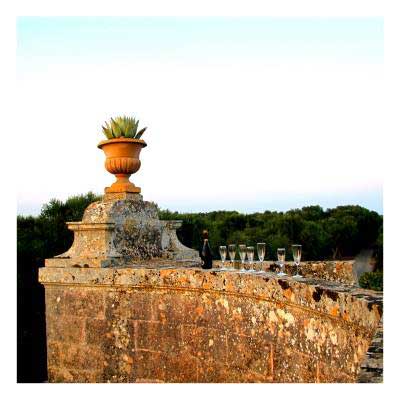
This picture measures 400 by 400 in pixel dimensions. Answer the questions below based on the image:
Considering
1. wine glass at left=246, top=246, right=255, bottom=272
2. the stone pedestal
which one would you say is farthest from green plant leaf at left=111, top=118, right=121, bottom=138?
wine glass at left=246, top=246, right=255, bottom=272

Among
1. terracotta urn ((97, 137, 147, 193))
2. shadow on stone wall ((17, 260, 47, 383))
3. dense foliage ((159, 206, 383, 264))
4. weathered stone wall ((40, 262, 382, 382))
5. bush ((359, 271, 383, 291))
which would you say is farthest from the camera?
dense foliage ((159, 206, 383, 264))

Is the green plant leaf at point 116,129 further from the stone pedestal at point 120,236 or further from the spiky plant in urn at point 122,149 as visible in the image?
the stone pedestal at point 120,236

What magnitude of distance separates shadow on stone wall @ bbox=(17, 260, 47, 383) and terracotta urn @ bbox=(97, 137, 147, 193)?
21.3 ft

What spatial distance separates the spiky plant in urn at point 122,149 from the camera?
702 cm

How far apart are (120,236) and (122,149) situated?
116 cm

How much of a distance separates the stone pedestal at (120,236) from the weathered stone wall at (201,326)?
248 mm

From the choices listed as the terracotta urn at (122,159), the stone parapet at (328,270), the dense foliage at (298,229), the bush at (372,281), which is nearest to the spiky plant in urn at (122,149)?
the terracotta urn at (122,159)

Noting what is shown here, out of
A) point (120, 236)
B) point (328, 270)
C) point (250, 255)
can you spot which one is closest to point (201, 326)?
point (250, 255)

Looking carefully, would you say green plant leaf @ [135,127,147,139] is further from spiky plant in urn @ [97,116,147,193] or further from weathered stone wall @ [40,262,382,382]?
weathered stone wall @ [40,262,382,382]

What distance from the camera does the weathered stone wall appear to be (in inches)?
150

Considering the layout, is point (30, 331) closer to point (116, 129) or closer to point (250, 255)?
point (116, 129)

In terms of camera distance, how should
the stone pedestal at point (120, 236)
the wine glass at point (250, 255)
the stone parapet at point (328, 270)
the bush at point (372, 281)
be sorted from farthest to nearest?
the bush at point (372, 281), the stone parapet at point (328, 270), the stone pedestal at point (120, 236), the wine glass at point (250, 255)

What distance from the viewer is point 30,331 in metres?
12.3
